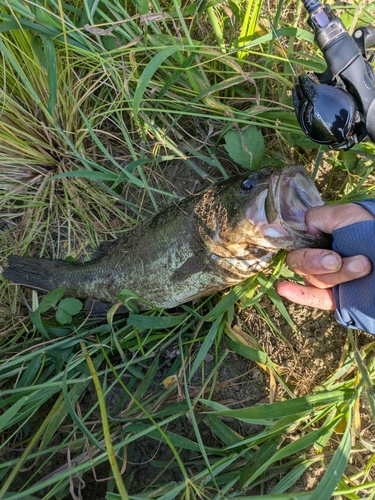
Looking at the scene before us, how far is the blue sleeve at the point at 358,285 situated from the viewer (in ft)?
6.21

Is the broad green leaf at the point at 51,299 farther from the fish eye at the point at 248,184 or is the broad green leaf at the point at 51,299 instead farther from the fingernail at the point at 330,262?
the fingernail at the point at 330,262

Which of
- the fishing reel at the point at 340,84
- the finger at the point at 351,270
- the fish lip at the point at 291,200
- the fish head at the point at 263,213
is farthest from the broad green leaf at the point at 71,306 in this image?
the fishing reel at the point at 340,84

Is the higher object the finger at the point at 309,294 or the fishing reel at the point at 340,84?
the fishing reel at the point at 340,84

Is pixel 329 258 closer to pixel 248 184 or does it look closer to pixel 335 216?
pixel 335 216

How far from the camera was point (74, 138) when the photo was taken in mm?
2932

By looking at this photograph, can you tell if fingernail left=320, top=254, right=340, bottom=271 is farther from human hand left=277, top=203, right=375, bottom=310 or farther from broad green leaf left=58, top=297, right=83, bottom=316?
broad green leaf left=58, top=297, right=83, bottom=316

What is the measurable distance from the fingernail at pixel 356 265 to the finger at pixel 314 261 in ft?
0.17

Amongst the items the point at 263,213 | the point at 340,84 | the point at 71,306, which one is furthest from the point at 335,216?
the point at 71,306

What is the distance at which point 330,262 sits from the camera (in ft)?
6.16

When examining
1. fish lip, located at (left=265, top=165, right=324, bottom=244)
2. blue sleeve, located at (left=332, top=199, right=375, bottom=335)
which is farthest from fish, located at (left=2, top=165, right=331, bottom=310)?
blue sleeve, located at (left=332, top=199, right=375, bottom=335)

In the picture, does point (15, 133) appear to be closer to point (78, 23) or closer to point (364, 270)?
point (78, 23)

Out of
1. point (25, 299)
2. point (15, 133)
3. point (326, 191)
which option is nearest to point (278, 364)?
point (326, 191)

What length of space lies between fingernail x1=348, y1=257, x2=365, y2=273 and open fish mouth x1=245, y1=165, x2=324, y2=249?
21 cm

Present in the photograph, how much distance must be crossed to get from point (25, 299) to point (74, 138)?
1.24 metres
